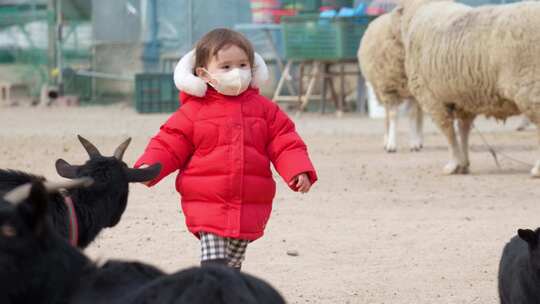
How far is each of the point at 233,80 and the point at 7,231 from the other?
240 centimetres

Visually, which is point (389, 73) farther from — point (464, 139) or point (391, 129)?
point (464, 139)

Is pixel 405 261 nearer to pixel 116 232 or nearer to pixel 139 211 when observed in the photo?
pixel 116 232

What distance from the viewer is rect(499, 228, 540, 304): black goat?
19.2 ft

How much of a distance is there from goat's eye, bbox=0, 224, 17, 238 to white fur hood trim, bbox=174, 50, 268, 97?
7.89 ft

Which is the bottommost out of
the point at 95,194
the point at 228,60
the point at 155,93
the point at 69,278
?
the point at 155,93

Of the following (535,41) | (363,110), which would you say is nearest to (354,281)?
(535,41)

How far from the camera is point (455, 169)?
1377 cm

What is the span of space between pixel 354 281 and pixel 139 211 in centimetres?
344

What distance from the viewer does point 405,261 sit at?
27.8 feet

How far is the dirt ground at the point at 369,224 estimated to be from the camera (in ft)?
25.5

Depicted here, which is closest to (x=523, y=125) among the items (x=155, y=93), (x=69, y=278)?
(x=155, y=93)

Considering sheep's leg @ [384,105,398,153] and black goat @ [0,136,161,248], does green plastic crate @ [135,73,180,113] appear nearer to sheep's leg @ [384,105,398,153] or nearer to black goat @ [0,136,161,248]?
sheep's leg @ [384,105,398,153]

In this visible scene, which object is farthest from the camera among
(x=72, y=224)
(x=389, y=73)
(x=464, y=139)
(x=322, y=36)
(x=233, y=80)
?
(x=322, y=36)

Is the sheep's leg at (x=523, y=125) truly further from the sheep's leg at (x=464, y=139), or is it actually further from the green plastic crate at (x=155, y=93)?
the green plastic crate at (x=155, y=93)
